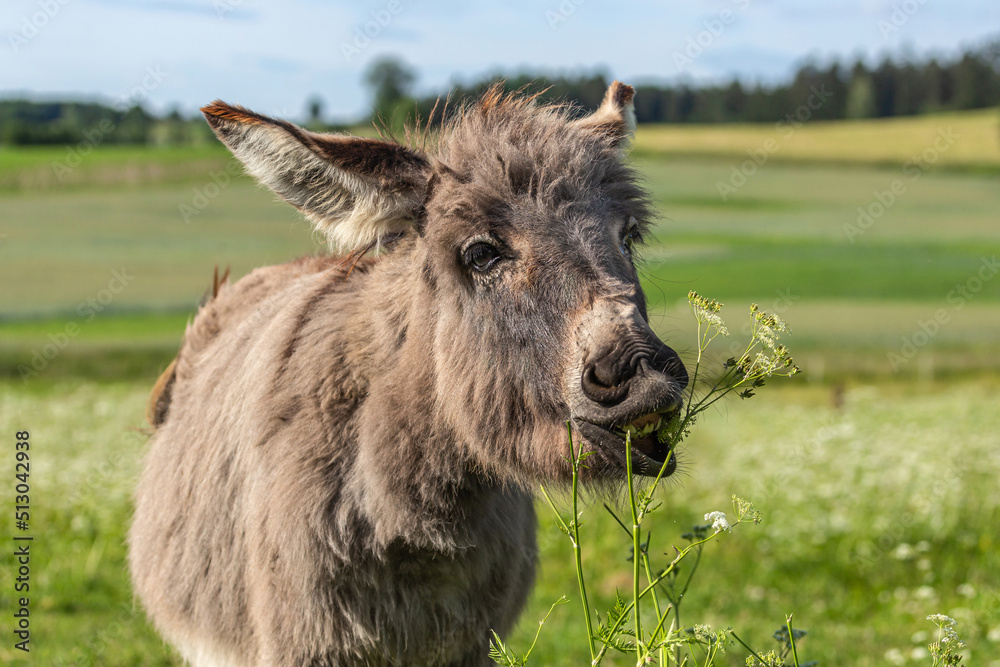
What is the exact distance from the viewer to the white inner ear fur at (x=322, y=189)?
3066mm

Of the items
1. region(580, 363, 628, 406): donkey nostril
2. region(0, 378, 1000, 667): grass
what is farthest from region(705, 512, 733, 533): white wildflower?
Result: region(0, 378, 1000, 667): grass

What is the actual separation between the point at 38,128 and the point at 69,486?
47898 millimetres

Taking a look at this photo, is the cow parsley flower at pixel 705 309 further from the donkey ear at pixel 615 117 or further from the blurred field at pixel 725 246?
the blurred field at pixel 725 246

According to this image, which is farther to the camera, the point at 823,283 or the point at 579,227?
the point at 823,283

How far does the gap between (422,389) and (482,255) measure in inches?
24.2

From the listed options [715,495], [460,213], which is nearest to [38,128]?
[715,495]

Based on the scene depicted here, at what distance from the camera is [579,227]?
3.00 metres

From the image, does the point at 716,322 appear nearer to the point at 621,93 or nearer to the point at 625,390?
the point at 625,390

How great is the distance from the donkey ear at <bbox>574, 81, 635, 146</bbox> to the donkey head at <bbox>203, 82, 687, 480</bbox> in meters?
0.26

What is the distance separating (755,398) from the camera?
2009 centimetres

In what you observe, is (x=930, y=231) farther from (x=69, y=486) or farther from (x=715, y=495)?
(x=69, y=486)

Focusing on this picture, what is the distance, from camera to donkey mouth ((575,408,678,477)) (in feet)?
8.50

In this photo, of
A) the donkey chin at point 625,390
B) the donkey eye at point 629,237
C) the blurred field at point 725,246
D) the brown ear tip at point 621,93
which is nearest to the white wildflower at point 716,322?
the donkey chin at point 625,390

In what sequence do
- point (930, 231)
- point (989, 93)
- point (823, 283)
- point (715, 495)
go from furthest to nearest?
point (989, 93) → point (930, 231) → point (823, 283) → point (715, 495)
